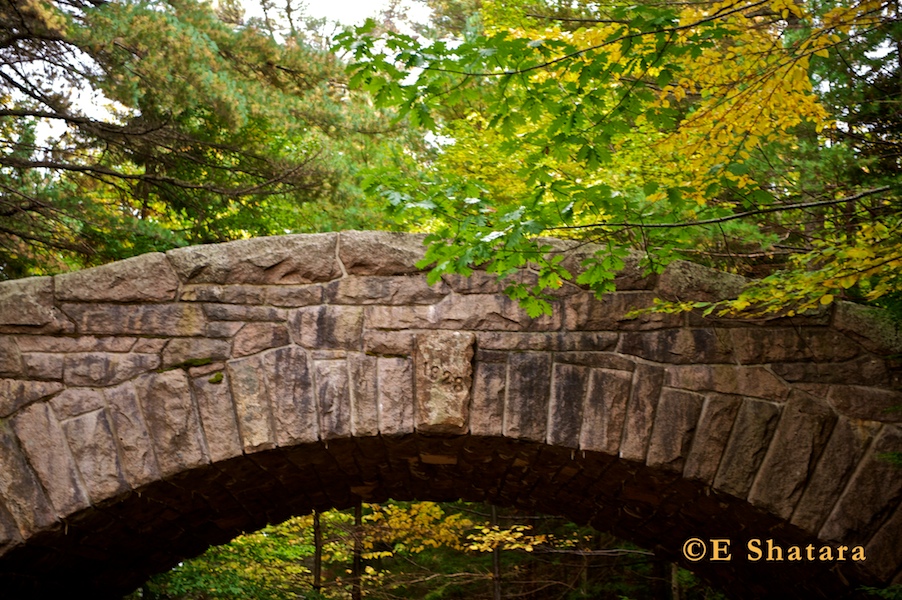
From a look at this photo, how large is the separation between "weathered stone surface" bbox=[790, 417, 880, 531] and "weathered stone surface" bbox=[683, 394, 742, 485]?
40 centimetres

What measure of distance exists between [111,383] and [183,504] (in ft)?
3.07

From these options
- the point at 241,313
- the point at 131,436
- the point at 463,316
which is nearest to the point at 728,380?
the point at 463,316

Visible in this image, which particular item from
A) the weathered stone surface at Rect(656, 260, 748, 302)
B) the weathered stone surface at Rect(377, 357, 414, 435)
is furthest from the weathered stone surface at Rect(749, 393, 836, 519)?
the weathered stone surface at Rect(377, 357, 414, 435)

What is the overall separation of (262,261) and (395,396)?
93 centimetres

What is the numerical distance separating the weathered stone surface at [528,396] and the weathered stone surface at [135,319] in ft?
4.98

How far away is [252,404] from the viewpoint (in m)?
3.57

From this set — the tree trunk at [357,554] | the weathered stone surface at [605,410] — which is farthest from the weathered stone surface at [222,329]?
the tree trunk at [357,554]

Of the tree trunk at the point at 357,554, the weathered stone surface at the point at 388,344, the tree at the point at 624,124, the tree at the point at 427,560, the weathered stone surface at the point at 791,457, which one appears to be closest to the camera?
the tree at the point at 624,124

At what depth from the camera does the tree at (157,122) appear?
5.72 m

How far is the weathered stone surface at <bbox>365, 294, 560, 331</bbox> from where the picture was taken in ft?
12.0

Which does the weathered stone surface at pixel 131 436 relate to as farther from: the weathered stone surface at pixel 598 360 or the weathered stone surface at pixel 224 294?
the weathered stone surface at pixel 598 360

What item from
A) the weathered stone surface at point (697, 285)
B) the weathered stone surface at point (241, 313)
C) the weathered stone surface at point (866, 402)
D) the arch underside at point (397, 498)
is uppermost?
the weathered stone surface at point (697, 285)

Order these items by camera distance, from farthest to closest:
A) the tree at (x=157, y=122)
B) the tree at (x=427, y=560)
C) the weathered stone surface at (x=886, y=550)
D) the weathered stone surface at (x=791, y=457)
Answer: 1. the tree at (x=427, y=560)
2. the tree at (x=157, y=122)
3. the weathered stone surface at (x=791, y=457)
4. the weathered stone surface at (x=886, y=550)

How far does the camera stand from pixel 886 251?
2.73 m
